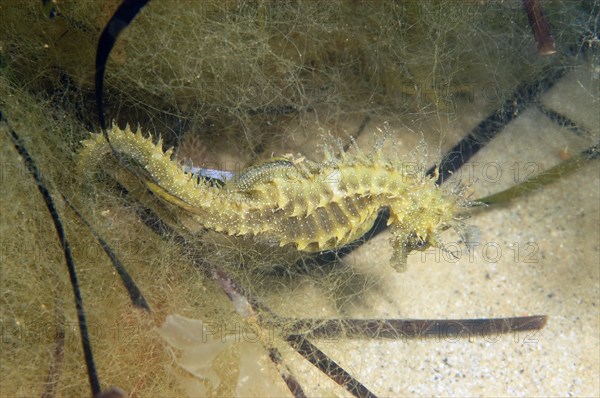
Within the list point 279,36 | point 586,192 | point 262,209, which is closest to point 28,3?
point 279,36

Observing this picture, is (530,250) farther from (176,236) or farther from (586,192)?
(176,236)

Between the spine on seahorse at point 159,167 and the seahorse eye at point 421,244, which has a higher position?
the seahorse eye at point 421,244

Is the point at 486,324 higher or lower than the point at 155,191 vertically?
higher

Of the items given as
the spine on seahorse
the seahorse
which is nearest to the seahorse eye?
the seahorse

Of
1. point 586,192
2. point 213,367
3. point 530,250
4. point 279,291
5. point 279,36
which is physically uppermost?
point 586,192

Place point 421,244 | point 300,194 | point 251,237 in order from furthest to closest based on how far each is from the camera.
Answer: point 251,237 → point 421,244 → point 300,194

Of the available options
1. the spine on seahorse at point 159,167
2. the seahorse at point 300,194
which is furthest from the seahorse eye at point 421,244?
the spine on seahorse at point 159,167

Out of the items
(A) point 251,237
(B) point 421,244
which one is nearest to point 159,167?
(A) point 251,237

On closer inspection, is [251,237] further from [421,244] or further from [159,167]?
[421,244]

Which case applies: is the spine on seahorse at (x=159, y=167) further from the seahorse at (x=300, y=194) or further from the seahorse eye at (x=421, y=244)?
the seahorse eye at (x=421, y=244)
